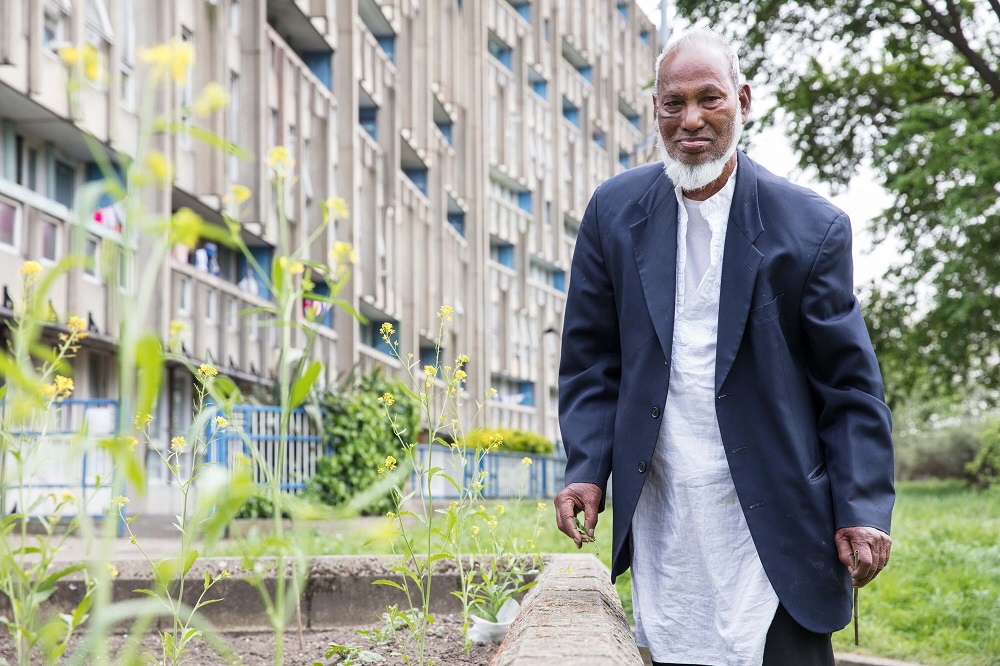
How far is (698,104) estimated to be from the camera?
9.67ft

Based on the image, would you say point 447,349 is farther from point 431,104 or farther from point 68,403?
point 68,403

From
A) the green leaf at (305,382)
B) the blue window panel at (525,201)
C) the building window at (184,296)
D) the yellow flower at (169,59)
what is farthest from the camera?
the blue window panel at (525,201)

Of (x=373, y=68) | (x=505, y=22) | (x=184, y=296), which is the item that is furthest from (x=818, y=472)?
(x=505, y=22)

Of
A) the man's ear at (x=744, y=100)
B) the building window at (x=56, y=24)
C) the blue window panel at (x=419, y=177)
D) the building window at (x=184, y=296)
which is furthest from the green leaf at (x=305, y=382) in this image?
the blue window panel at (x=419, y=177)

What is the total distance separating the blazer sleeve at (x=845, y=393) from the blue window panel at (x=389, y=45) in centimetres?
3225

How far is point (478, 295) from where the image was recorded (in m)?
42.2

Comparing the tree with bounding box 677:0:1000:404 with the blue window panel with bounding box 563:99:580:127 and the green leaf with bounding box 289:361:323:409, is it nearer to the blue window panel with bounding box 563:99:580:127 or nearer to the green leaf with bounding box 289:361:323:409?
the green leaf with bounding box 289:361:323:409

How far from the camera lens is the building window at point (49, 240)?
1574cm

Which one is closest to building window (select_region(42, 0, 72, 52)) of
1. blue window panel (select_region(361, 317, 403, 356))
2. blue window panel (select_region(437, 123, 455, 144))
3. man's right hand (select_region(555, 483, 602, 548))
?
man's right hand (select_region(555, 483, 602, 548))

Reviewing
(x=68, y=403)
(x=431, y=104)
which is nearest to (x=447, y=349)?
(x=431, y=104)

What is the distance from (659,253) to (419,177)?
36.2 meters

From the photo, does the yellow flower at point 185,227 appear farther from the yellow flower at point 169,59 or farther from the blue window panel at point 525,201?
the blue window panel at point 525,201

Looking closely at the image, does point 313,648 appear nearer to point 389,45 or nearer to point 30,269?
point 30,269

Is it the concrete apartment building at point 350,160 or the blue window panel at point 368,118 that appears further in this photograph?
the blue window panel at point 368,118
